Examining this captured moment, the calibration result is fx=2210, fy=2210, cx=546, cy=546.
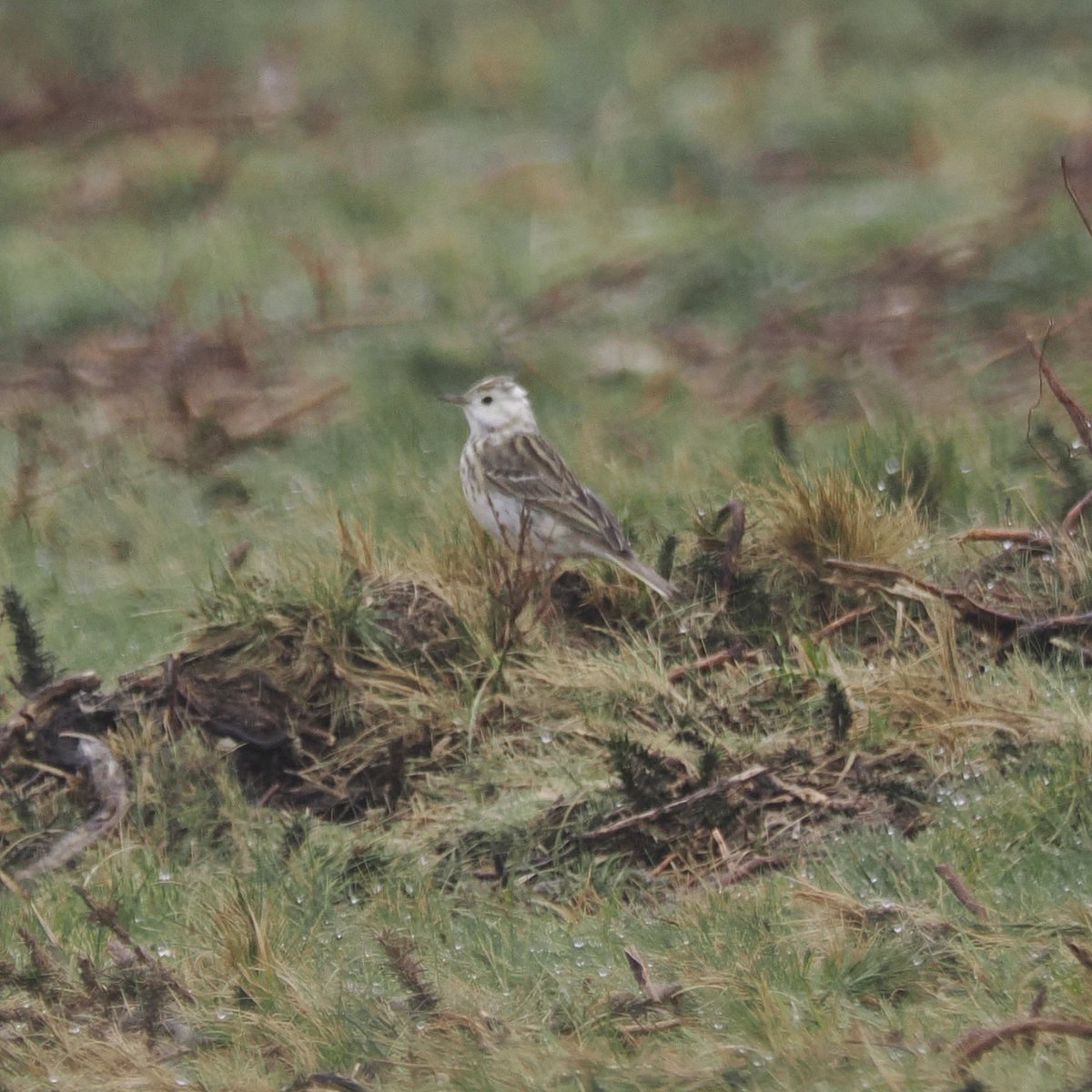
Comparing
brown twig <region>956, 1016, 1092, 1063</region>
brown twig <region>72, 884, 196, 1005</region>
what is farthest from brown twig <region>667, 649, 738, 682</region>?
brown twig <region>956, 1016, 1092, 1063</region>

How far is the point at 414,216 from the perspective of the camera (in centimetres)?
1171

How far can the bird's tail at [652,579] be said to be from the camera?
6.69 metres

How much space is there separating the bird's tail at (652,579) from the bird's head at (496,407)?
140 cm

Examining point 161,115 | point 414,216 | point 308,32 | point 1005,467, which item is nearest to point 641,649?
point 1005,467

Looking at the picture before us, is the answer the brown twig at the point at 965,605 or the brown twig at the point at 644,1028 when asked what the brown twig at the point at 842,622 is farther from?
the brown twig at the point at 644,1028

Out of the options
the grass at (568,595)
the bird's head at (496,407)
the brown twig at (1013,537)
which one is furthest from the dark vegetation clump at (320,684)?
the brown twig at (1013,537)

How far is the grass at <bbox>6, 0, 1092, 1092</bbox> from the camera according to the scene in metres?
4.70

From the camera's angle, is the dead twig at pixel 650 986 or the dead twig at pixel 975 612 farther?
the dead twig at pixel 975 612

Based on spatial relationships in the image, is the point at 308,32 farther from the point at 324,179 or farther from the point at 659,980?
the point at 659,980

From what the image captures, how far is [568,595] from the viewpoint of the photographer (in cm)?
700

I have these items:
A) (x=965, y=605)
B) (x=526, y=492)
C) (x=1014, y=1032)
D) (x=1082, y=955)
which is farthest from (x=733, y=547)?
(x=1014, y=1032)

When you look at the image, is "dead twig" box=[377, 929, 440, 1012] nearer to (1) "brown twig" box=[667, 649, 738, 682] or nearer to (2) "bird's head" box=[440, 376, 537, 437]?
(1) "brown twig" box=[667, 649, 738, 682]

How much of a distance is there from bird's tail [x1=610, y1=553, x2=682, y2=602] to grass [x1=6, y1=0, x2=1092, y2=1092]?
0.26 feet

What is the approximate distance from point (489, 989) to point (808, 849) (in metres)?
1.11
